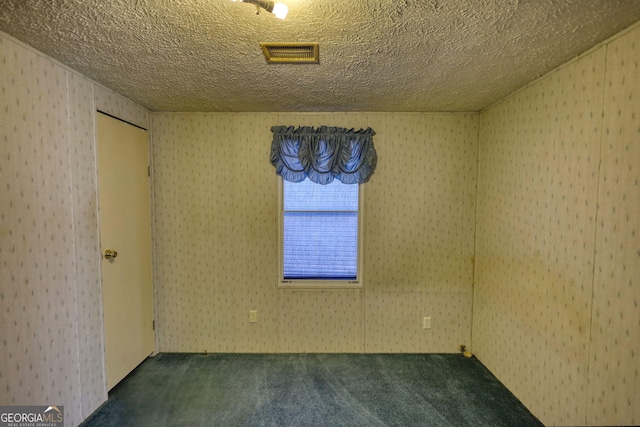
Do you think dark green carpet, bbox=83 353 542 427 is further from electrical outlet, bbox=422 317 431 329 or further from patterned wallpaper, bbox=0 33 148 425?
patterned wallpaper, bbox=0 33 148 425

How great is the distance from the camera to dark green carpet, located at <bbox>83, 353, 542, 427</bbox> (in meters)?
1.74

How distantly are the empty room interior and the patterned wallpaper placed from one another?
12 mm

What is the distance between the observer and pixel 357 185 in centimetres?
249

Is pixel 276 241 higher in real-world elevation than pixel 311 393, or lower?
higher

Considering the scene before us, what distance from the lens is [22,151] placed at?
137 centimetres

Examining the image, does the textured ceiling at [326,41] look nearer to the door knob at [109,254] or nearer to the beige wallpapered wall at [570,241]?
the beige wallpapered wall at [570,241]

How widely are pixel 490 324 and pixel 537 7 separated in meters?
2.26

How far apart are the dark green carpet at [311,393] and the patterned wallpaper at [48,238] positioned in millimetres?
401

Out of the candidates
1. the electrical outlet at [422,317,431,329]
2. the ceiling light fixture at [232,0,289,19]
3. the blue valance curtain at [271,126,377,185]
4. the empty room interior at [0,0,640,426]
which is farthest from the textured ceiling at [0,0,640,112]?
the electrical outlet at [422,317,431,329]

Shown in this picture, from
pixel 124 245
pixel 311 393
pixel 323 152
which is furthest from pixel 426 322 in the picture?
pixel 124 245

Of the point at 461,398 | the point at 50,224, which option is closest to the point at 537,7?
the point at 461,398

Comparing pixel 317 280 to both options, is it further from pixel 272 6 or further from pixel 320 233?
pixel 272 6

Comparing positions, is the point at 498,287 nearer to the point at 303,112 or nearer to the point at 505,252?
the point at 505,252

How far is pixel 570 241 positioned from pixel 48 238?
307cm
